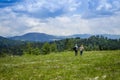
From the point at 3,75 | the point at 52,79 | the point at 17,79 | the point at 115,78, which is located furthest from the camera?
the point at 3,75

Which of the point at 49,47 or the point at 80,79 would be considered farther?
the point at 49,47

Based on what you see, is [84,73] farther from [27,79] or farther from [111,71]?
[27,79]

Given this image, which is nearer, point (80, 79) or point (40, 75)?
point (80, 79)

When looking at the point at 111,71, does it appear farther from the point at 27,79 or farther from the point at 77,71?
the point at 27,79

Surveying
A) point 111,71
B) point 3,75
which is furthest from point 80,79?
Result: point 3,75

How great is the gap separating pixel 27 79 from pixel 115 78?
9.94 m

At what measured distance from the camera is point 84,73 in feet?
106

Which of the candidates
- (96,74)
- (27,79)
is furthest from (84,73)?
(27,79)

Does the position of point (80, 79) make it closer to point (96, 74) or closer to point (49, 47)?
point (96, 74)

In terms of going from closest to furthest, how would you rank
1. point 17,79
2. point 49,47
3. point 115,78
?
1. point 115,78
2. point 17,79
3. point 49,47

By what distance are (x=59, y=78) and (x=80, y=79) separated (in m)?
2.59

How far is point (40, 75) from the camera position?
3331cm

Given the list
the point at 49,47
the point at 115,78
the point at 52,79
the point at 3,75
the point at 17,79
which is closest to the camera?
the point at 115,78

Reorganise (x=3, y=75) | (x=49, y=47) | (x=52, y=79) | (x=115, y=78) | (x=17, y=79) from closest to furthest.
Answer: (x=115, y=78) → (x=52, y=79) → (x=17, y=79) → (x=3, y=75) → (x=49, y=47)
